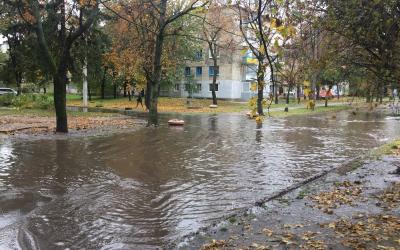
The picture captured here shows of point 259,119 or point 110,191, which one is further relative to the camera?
point 110,191

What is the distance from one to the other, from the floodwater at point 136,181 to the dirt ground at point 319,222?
29.2 inches

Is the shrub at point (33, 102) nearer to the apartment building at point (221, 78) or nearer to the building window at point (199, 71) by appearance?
the apartment building at point (221, 78)

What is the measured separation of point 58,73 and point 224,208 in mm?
13275

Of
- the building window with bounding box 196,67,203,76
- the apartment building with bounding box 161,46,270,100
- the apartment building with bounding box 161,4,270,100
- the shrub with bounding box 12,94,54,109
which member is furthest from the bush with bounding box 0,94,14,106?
the building window with bounding box 196,67,203,76

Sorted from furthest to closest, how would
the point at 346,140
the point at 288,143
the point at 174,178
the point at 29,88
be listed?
the point at 29,88, the point at 346,140, the point at 288,143, the point at 174,178

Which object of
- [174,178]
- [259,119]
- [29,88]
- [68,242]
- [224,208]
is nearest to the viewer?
[259,119]

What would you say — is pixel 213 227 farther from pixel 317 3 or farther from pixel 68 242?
pixel 317 3

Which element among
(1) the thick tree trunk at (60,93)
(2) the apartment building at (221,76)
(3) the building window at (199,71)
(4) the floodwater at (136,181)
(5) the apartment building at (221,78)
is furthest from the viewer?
(3) the building window at (199,71)

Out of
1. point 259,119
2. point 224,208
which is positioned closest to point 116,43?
point 224,208

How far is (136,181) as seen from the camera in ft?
34.9

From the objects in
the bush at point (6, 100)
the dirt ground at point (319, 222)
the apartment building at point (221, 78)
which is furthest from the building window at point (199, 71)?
the dirt ground at point (319, 222)

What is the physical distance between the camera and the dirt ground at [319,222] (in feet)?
19.2

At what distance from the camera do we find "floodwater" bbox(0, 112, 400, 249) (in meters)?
6.96

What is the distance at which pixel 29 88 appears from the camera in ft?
164
